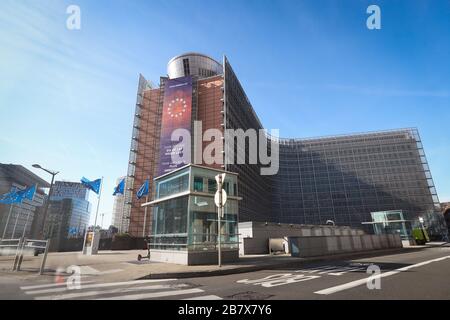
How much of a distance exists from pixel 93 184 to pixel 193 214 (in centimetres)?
1773

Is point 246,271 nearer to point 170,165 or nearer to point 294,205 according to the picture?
point 170,165

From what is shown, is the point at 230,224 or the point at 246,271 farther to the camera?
the point at 230,224

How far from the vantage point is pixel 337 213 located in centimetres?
7931

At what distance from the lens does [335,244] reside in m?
20.5

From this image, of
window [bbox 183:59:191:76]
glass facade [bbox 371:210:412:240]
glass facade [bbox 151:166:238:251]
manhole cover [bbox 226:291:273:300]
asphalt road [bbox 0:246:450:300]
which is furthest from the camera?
window [bbox 183:59:191:76]

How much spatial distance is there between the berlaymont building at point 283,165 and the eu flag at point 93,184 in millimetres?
13854

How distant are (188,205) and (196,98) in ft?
167

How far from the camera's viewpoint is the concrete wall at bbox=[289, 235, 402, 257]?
57.8ft

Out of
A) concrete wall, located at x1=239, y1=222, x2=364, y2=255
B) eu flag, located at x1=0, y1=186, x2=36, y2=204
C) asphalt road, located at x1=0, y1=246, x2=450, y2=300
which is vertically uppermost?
→ eu flag, located at x1=0, y1=186, x2=36, y2=204

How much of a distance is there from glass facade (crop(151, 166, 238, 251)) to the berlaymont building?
80.3 feet

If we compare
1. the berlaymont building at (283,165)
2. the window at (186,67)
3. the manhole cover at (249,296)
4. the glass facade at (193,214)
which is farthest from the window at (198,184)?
the window at (186,67)

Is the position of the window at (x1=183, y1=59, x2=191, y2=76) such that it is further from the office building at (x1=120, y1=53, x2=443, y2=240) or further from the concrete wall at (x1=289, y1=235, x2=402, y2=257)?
the concrete wall at (x1=289, y1=235, x2=402, y2=257)

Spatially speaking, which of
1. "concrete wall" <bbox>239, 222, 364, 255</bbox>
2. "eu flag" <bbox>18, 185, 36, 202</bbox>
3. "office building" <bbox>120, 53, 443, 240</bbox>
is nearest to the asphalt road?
"concrete wall" <bbox>239, 222, 364, 255</bbox>
